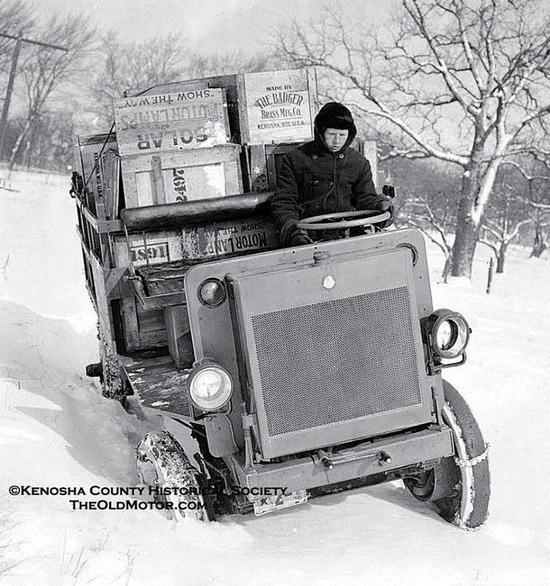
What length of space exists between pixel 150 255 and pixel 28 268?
34.3ft

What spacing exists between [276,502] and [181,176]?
2.42 metres

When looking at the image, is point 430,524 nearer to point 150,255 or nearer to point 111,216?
point 150,255

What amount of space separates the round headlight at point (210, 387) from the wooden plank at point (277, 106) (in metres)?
2.27

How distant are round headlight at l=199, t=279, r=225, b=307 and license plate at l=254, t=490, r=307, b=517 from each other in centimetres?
106

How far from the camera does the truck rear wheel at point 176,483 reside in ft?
12.8

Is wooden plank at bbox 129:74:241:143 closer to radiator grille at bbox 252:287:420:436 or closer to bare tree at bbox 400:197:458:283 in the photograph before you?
radiator grille at bbox 252:287:420:436

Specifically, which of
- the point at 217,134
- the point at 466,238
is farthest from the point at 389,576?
the point at 466,238

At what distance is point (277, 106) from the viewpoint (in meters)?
5.29

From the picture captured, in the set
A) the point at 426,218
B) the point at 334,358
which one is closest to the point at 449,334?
the point at 334,358

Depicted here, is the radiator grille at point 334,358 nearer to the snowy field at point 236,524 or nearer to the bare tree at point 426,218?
the snowy field at point 236,524

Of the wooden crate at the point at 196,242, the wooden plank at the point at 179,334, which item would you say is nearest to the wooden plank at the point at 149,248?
the wooden crate at the point at 196,242

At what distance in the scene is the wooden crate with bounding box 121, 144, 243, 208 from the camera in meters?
5.02

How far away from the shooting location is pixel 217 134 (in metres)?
5.16

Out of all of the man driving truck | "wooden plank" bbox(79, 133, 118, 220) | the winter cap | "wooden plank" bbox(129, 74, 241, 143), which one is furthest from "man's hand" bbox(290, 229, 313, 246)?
"wooden plank" bbox(79, 133, 118, 220)
